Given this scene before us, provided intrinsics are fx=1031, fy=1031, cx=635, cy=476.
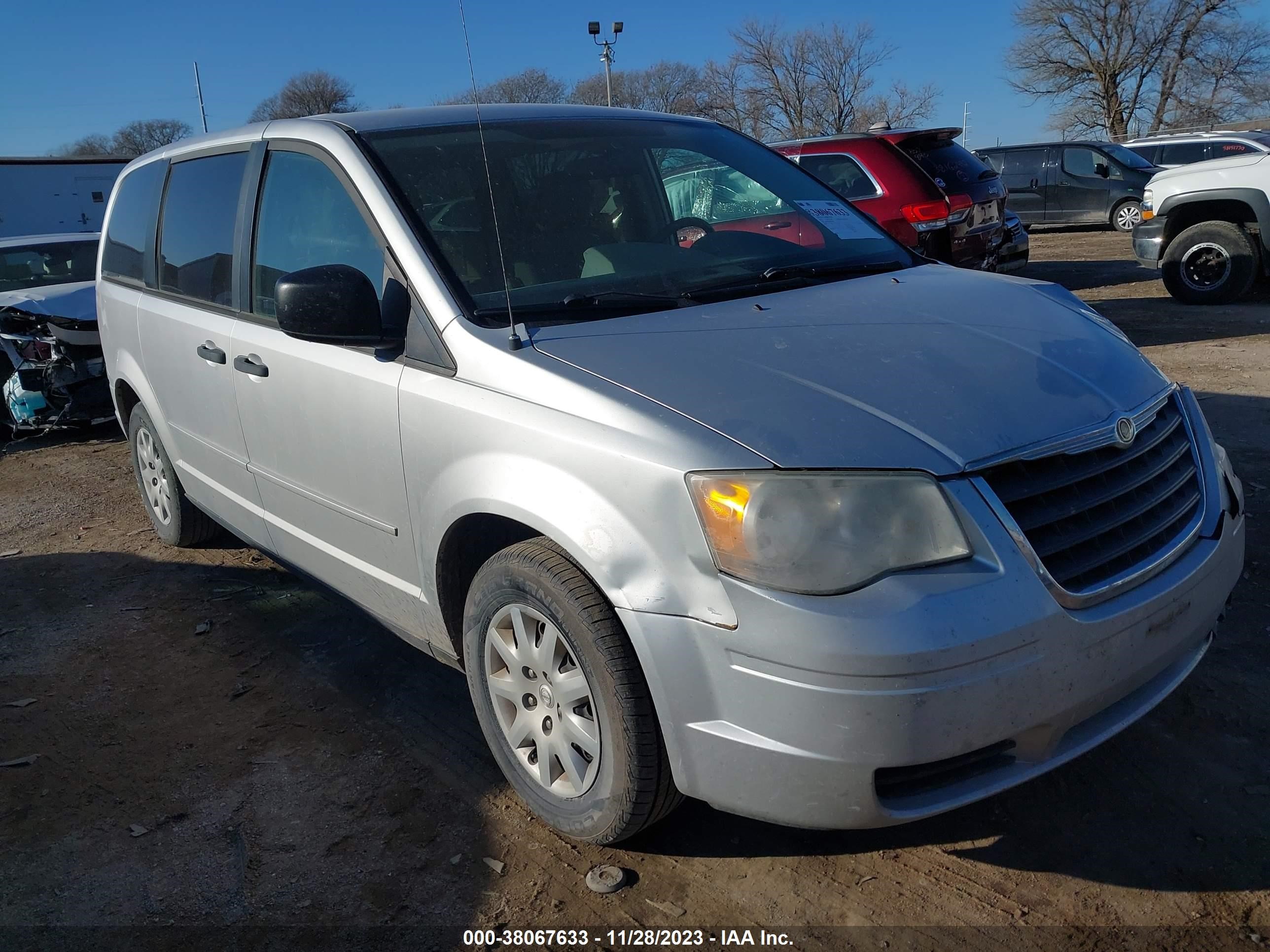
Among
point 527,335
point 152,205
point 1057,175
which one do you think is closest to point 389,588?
point 527,335

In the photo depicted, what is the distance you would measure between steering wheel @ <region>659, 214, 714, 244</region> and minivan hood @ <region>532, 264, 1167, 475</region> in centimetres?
53

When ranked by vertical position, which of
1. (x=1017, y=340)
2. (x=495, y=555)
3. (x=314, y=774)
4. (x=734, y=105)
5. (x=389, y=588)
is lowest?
(x=314, y=774)

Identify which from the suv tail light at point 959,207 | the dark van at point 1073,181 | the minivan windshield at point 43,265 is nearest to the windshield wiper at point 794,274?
the suv tail light at point 959,207

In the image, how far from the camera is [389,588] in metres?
3.13

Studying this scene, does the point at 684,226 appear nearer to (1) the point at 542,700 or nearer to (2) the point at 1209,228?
(1) the point at 542,700

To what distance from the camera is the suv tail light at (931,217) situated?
8.40 m

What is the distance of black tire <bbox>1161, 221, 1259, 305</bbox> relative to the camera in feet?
31.8

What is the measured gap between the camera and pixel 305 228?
133 inches

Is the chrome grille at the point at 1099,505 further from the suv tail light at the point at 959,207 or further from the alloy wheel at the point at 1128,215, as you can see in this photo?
the alloy wheel at the point at 1128,215

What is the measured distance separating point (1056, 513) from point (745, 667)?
749mm

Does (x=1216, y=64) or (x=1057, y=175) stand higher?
(x=1216, y=64)

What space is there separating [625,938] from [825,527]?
107cm

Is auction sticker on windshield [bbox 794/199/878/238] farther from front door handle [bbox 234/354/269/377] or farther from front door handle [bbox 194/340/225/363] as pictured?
front door handle [bbox 194/340/225/363]

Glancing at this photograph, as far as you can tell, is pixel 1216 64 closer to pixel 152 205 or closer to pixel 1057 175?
pixel 1057 175
